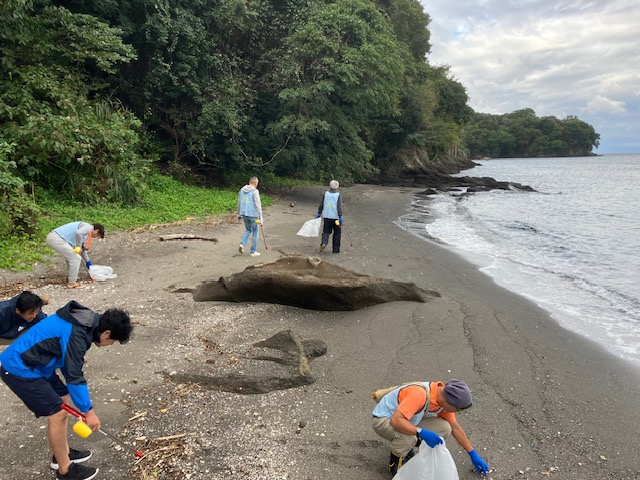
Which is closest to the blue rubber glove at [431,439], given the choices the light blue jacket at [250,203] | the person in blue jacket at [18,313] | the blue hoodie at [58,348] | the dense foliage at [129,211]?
the blue hoodie at [58,348]

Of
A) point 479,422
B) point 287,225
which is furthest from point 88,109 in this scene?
point 479,422

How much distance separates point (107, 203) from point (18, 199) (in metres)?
3.83

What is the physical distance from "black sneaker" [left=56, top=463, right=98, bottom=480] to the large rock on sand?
3983 millimetres

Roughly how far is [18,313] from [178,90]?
15.9 meters

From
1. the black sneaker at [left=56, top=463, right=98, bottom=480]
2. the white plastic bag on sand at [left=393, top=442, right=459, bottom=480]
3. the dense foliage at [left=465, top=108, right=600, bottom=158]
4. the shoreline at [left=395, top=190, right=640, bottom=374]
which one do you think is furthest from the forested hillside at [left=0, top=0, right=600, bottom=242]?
the dense foliage at [left=465, top=108, right=600, bottom=158]

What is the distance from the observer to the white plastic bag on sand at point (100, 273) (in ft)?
26.7

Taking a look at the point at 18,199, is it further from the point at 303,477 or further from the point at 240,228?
the point at 303,477

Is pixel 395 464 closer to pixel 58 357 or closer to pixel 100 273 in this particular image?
pixel 58 357

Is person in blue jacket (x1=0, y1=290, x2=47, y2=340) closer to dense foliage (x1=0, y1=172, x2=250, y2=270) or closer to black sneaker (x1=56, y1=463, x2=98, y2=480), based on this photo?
black sneaker (x1=56, y1=463, x2=98, y2=480)

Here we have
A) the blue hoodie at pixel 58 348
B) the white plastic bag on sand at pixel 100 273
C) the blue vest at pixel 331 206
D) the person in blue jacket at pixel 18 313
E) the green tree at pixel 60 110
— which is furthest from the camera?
the green tree at pixel 60 110

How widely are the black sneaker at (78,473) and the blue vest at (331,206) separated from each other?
8.46m

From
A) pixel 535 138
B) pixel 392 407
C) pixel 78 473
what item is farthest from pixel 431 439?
pixel 535 138

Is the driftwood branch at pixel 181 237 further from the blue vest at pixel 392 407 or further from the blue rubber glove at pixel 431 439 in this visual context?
the blue rubber glove at pixel 431 439

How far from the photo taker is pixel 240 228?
45.0 ft
